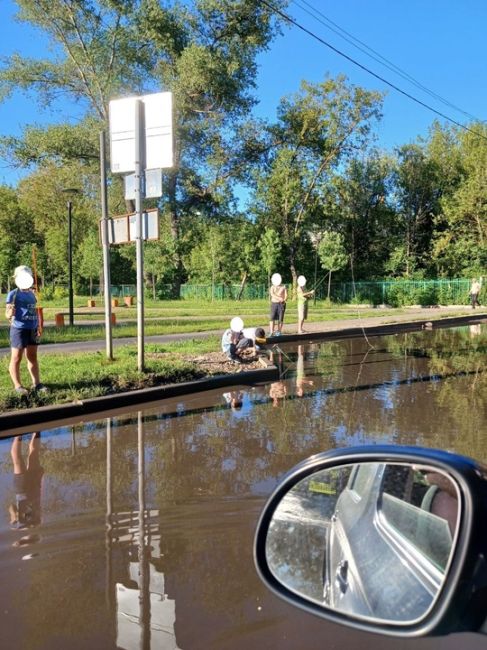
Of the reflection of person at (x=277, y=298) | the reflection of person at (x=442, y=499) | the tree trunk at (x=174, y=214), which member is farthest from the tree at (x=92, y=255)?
the reflection of person at (x=442, y=499)

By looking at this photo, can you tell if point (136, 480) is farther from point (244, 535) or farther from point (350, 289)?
point (350, 289)

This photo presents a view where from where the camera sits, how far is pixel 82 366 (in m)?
9.66

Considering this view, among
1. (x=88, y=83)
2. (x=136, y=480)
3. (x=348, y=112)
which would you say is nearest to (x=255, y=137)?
(x=348, y=112)

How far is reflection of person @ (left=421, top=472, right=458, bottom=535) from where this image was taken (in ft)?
5.08

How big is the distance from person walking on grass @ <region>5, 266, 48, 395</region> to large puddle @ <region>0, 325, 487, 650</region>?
4.43ft

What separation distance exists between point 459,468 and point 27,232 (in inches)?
2636

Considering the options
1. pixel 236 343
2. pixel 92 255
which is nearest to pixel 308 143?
pixel 92 255

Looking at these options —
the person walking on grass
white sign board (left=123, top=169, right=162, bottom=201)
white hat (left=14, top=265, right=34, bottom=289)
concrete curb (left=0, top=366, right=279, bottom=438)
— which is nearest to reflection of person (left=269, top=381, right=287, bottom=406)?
concrete curb (left=0, top=366, right=279, bottom=438)

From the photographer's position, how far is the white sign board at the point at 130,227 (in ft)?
30.8

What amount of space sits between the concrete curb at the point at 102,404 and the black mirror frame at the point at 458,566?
229 inches

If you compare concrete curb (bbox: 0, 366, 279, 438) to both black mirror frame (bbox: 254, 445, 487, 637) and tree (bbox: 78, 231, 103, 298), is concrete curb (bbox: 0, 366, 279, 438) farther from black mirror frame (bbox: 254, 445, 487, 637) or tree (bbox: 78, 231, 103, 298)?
tree (bbox: 78, 231, 103, 298)

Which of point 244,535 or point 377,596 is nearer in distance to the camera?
point 377,596

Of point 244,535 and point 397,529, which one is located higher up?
point 397,529

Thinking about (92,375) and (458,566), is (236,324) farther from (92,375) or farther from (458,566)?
(458,566)
